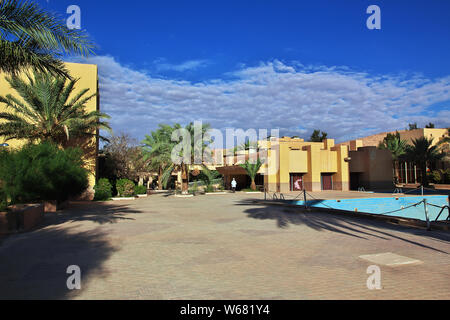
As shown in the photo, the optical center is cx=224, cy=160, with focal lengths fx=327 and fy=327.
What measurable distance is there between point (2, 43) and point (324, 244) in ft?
31.6

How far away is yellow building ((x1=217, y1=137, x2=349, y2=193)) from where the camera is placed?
38.4 m

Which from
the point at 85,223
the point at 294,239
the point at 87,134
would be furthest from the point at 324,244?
the point at 87,134

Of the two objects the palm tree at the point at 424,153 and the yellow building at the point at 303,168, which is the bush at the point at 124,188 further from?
the palm tree at the point at 424,153

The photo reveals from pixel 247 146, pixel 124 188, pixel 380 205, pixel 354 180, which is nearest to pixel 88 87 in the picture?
pixel 124 188

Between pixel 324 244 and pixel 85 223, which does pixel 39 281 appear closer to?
pixel 324 244

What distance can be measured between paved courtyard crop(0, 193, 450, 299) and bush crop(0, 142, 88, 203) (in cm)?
362

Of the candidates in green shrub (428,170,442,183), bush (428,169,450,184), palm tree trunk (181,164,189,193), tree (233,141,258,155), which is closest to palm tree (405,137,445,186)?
bush (428,169,450,184)

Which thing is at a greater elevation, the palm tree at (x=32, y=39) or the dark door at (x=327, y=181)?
the palm tree at (x=32, y=39)

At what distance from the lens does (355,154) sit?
143 ft

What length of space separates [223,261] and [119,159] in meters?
27.8

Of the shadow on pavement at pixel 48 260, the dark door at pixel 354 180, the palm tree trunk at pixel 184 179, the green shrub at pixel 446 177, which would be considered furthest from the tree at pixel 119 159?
the green shrub at pixel 446 177

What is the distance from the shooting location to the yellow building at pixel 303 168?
38.4m
